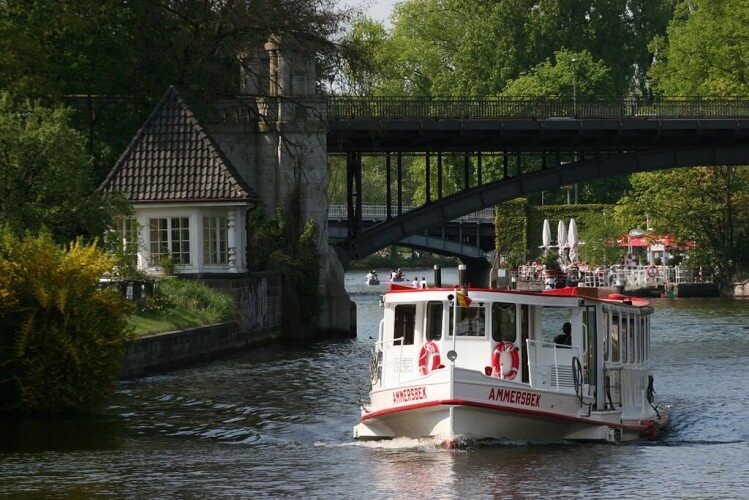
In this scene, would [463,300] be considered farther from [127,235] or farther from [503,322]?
[127,235]

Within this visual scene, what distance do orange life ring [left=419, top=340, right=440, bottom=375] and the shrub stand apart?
22.5 ft

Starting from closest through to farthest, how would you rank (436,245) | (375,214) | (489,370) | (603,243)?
(489,370) → (436,245) → (603,243) → (375,214)

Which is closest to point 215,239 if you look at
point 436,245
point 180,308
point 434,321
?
point 180,308

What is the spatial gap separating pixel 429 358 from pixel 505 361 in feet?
4.20

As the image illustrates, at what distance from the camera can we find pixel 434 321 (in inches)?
1249

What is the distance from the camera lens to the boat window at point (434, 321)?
104 feet

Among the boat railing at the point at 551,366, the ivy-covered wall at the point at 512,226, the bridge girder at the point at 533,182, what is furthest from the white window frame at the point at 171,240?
the ivy-covered wall at the point at 512,226

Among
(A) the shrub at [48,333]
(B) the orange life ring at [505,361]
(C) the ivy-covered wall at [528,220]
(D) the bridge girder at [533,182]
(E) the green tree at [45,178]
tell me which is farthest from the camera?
(C) the ivy-covered wall at [528,220]

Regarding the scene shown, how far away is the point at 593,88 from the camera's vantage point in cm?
12575

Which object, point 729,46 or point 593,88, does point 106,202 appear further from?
point 593,88

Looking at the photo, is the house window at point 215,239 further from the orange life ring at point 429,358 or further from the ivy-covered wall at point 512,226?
the ivy-covered wall at point 512,226

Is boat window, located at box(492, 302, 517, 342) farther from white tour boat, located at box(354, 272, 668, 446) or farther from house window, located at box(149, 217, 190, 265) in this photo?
house window, located at box(149, 217, 190, 265)

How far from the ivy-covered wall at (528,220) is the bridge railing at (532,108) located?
44.3 meters

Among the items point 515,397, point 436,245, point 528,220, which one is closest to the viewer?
point 515,397
